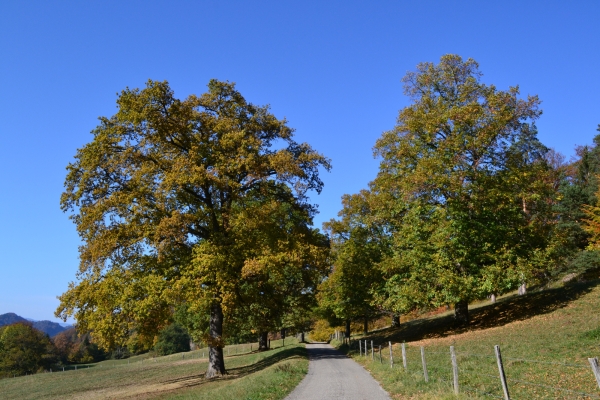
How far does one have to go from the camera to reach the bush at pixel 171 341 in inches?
3809

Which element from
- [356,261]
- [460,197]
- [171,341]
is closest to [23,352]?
[171,341]

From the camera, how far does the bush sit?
9675cm

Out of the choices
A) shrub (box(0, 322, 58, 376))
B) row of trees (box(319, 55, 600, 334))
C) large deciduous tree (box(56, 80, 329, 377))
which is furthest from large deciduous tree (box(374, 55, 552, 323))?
shrub (box(0, 322, 58, 376))

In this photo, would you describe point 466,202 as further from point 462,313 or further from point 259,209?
point 259,209

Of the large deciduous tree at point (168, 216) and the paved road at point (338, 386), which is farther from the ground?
the large deciduous tree at point (168, 216)

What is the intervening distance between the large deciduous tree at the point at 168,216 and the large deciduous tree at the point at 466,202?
774 centimetres

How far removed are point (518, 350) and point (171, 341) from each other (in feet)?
308

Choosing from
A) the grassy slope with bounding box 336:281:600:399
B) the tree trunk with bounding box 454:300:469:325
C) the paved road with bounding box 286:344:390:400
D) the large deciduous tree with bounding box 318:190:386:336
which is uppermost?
the large deciduous tree with bounding box 318:190:386:336

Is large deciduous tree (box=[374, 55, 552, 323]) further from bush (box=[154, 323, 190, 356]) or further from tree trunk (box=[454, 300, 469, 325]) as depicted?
bush (box=[154, 323, 190, 356])

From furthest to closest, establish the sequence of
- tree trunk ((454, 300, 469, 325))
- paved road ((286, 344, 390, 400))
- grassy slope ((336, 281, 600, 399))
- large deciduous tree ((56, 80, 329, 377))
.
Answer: tree trunk ((454, 300, 469, 325)) → large deciduous tree ((56, 80, 329, 377)) → paved road ((286, 344, 390, 400)) → grassy slope ((336, 281, 600, 399))

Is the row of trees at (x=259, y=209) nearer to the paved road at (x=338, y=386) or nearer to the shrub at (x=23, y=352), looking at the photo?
the paved road at (x=338, y=386)

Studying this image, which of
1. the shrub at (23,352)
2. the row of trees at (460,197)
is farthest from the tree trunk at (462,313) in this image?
the shrub at (23,352)

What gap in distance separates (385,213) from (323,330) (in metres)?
50.2

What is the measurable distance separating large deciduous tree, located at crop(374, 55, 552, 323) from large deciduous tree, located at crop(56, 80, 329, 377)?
7744 mm
